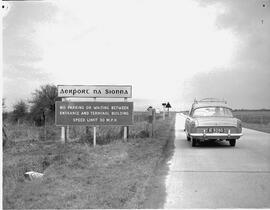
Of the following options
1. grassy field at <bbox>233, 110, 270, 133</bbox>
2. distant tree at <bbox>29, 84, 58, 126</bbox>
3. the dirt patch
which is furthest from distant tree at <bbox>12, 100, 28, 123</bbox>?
the dirt patch

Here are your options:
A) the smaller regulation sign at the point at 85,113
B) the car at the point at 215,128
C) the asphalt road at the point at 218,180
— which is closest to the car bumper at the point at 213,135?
the car at the point at 215,128

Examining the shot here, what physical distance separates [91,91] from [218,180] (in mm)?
8526

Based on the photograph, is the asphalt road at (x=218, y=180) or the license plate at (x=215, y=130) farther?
the license plate at (x=215, y=130)

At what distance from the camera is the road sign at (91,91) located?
14875mm

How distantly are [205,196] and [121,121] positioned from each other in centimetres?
894

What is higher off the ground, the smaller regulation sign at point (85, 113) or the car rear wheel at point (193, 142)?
the smaller regulation sign at point (85, 113)

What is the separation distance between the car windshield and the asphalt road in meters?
2.76

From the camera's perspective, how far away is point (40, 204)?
5430mm

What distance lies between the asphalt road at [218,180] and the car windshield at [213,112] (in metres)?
2.76

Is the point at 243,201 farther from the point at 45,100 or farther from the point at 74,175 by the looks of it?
the point at 45,100

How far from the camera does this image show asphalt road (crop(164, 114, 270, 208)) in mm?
5648

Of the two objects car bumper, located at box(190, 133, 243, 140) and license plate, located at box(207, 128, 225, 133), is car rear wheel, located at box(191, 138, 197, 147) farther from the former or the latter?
license plate, located at box(207, 128, 225, 133)

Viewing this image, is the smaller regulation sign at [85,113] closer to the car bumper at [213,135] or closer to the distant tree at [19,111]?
the car bumper at [213,135]

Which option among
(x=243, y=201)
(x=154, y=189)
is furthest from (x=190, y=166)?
(x=243, y=201)
